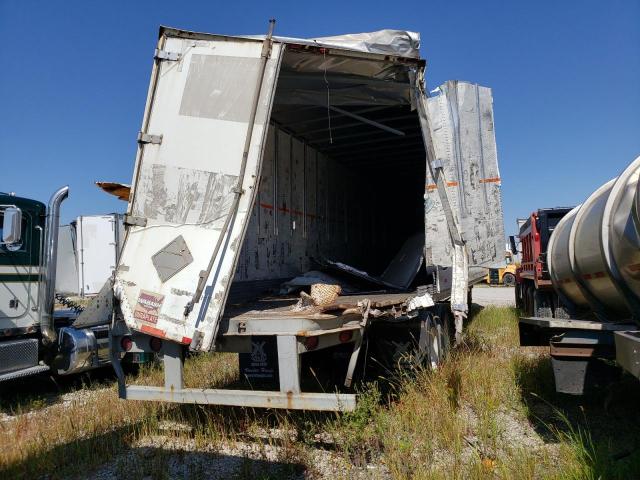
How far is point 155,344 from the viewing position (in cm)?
444

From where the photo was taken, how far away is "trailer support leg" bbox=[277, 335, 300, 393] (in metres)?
3.82

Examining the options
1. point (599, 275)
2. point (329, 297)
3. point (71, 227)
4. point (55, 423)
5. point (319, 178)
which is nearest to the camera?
point (599, 275)

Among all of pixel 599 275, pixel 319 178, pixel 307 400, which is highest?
pixel 319 178

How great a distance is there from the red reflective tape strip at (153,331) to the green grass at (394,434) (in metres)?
1.03

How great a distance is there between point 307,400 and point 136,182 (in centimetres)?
256

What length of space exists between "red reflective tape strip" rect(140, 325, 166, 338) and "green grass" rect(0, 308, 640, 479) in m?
1.03

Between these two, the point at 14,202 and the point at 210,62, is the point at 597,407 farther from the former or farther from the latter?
the point at 14,202

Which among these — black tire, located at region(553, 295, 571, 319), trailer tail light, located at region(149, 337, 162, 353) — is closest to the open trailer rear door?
trailer tail light, located at region(149, 337, 162, 353)

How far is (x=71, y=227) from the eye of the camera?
10.1 meters

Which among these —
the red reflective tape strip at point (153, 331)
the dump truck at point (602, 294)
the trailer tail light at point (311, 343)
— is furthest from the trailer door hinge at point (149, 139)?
the dump truck at point (602, 294)

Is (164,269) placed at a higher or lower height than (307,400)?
higher

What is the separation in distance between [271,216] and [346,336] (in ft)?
10.8

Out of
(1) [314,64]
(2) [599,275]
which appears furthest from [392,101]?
(2) [599,275]

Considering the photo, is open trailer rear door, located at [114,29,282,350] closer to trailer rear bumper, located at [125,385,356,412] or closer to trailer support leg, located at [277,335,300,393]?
trailer rear bumper, located at [125,385,356,412]
